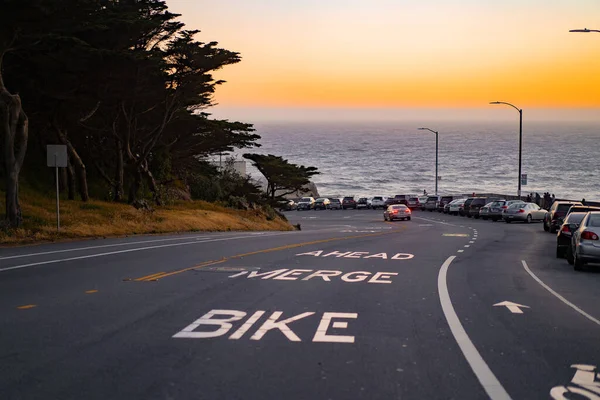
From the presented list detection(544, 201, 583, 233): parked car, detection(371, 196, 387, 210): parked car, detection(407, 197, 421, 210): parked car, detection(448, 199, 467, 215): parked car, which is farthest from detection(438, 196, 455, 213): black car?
detection(544, 201, 583, 233): parked car

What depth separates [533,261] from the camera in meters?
21.2

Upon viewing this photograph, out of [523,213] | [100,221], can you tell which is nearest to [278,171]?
[523,213]

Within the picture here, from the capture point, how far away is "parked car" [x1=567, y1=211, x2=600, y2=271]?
17891mm

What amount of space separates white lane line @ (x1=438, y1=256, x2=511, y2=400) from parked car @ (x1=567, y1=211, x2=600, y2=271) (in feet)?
21.9

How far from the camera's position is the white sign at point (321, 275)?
1502 cm

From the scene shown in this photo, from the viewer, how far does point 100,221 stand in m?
31.3

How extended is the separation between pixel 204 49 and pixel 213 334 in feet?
93.9

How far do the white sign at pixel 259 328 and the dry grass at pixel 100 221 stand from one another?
640 inches

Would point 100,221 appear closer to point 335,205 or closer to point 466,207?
point 466,207

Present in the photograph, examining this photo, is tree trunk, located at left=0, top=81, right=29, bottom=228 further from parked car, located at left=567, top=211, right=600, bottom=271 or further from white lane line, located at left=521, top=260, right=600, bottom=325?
parked car, located at left=567, top=211, right=600, bottom=271

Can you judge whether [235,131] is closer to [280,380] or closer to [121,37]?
[121,37]

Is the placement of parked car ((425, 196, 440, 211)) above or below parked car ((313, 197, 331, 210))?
above

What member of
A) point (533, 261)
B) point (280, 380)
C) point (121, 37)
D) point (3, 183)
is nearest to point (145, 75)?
point (121, 37)

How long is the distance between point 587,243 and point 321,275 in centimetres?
686
